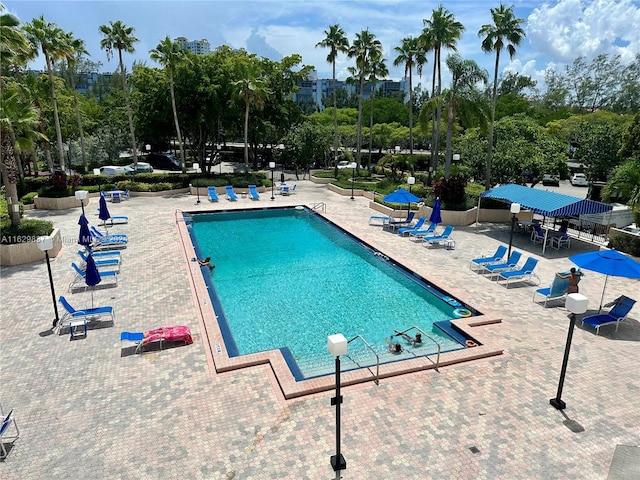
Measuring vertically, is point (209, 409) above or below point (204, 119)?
below

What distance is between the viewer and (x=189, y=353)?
10516mm

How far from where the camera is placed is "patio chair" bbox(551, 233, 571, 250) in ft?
→ 64.4

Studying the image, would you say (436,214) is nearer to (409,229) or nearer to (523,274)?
(409,229)

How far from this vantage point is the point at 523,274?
1525cm

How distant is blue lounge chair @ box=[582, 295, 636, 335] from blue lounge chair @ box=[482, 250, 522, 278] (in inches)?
161

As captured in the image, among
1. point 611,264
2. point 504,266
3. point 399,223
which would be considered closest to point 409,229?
point 399,223

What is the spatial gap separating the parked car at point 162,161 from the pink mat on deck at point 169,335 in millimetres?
42698

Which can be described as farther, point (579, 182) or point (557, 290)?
point (579, 182)

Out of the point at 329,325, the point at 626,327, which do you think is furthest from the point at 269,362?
the point at 626,327

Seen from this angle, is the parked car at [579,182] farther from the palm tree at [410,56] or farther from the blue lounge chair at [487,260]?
the blue lounge chair at [487,260]

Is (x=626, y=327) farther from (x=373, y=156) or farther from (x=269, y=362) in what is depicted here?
(x=373, y=156)

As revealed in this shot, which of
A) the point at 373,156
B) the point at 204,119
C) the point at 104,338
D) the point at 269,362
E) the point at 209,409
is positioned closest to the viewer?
the point at 209,409

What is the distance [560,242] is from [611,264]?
845 cm

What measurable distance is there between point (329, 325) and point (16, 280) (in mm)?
11122
